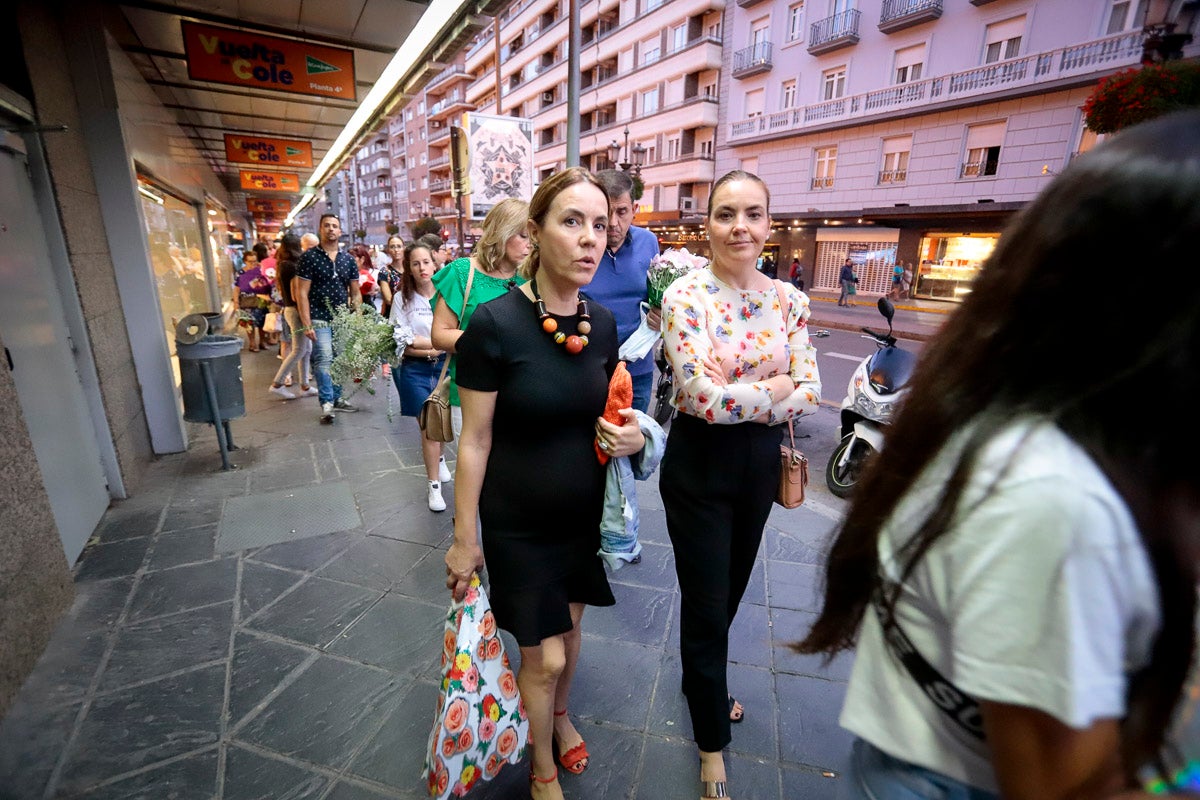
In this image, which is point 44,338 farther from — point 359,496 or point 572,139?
point 572,139

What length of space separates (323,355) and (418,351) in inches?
110

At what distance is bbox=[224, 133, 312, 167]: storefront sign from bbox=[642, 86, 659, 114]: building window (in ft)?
78.9

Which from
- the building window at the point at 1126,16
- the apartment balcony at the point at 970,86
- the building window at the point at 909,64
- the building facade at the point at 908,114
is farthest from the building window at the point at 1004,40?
the building window at the point at 1126,16

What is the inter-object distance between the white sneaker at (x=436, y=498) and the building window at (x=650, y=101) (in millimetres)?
30916

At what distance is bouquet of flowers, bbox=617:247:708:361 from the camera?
2.62 meters

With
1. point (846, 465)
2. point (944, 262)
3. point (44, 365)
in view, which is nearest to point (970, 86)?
point (944, 262)

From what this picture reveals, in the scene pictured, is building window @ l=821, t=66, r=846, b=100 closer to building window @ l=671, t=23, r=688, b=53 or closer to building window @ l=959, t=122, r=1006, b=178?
building window @ l=959, t=122, r=1006, b=178

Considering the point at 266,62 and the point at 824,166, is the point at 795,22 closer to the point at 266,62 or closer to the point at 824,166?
the point at 824,166

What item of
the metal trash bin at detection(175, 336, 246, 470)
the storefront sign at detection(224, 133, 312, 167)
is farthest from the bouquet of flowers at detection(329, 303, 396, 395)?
the storefront sign at detection(224, 133, 312, 167)

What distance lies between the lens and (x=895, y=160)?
21531 millimetres

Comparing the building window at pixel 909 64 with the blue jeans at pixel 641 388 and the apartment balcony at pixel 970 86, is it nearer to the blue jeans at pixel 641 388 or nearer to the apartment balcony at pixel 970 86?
the apartment balcony at pixel 970 86

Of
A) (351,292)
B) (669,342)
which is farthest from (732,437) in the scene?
(351,292)

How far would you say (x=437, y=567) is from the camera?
341cm

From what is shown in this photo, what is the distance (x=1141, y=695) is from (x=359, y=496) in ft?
14.8
